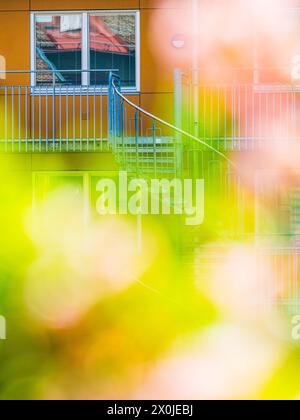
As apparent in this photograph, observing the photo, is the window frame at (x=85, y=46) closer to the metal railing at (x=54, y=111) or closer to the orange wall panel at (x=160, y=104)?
the metal railing at (x=54, y=111)

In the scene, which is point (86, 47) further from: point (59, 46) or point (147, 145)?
point (147, 145)

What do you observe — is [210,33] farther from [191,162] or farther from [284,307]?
[284,307]

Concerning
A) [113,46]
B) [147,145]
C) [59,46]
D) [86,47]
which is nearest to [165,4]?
[113,46]

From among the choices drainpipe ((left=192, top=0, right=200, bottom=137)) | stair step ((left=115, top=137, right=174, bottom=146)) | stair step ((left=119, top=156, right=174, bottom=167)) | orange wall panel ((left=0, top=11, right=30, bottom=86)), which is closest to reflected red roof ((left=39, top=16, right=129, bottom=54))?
orange wall panel ((left=0, top=11, right=30, bottom=86))

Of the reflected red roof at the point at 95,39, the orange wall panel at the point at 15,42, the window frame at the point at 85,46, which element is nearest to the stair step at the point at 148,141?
the window frame at the point at 85,46

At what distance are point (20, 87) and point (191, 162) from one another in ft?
10.4

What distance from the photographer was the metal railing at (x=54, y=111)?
1059 cm

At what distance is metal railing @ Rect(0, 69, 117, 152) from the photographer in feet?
34.8

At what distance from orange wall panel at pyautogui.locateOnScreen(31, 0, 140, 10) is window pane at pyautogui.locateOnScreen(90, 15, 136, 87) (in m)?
0.17

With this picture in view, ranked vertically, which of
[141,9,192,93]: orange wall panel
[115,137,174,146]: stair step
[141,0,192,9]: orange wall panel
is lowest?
[115,137,174,146]: stair step

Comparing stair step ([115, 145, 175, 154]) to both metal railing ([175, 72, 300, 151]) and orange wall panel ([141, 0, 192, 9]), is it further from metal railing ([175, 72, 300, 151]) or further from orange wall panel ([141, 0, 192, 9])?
orange wall panel ([141, 0, 192, 9])

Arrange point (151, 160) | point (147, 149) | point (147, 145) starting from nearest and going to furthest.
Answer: point (151, 160) → point (147, 149) → point (147, 145)

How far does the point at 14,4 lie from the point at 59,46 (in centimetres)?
102

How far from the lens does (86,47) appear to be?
11.0 metres
